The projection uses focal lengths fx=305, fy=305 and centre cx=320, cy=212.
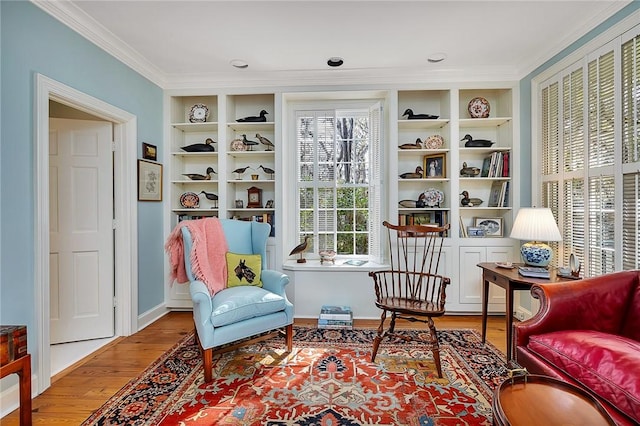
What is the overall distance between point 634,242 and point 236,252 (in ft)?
9.68

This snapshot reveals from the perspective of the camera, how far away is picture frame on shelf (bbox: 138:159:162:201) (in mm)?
3053

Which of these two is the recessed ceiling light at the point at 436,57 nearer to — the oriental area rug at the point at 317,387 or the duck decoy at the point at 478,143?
the duck decoy at the point at 478,143

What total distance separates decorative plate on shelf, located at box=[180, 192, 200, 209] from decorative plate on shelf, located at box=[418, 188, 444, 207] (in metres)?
2.61

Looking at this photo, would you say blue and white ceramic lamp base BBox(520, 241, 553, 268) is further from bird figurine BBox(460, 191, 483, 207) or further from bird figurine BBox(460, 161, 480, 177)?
bird figurine BBox(460, 161, 480, 177)

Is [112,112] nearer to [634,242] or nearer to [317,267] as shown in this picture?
[317,267]

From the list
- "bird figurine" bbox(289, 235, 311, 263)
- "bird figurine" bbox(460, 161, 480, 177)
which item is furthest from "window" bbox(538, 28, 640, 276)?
"bird figurine" bbox(289, 235, 311, 263)

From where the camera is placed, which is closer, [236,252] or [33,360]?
[33,360]

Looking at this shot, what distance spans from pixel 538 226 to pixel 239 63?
310cm

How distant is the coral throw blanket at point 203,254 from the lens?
2.45m

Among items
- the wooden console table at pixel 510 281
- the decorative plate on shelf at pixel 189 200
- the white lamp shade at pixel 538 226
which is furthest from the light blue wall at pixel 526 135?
the decorative plate on shelf at pixel 189 200

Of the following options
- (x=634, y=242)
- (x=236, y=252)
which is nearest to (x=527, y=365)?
(x=634, y=242)

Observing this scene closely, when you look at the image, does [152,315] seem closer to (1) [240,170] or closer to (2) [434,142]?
(1) [240,170]

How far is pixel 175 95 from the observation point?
3.48 m

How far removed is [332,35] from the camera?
8.40ft
